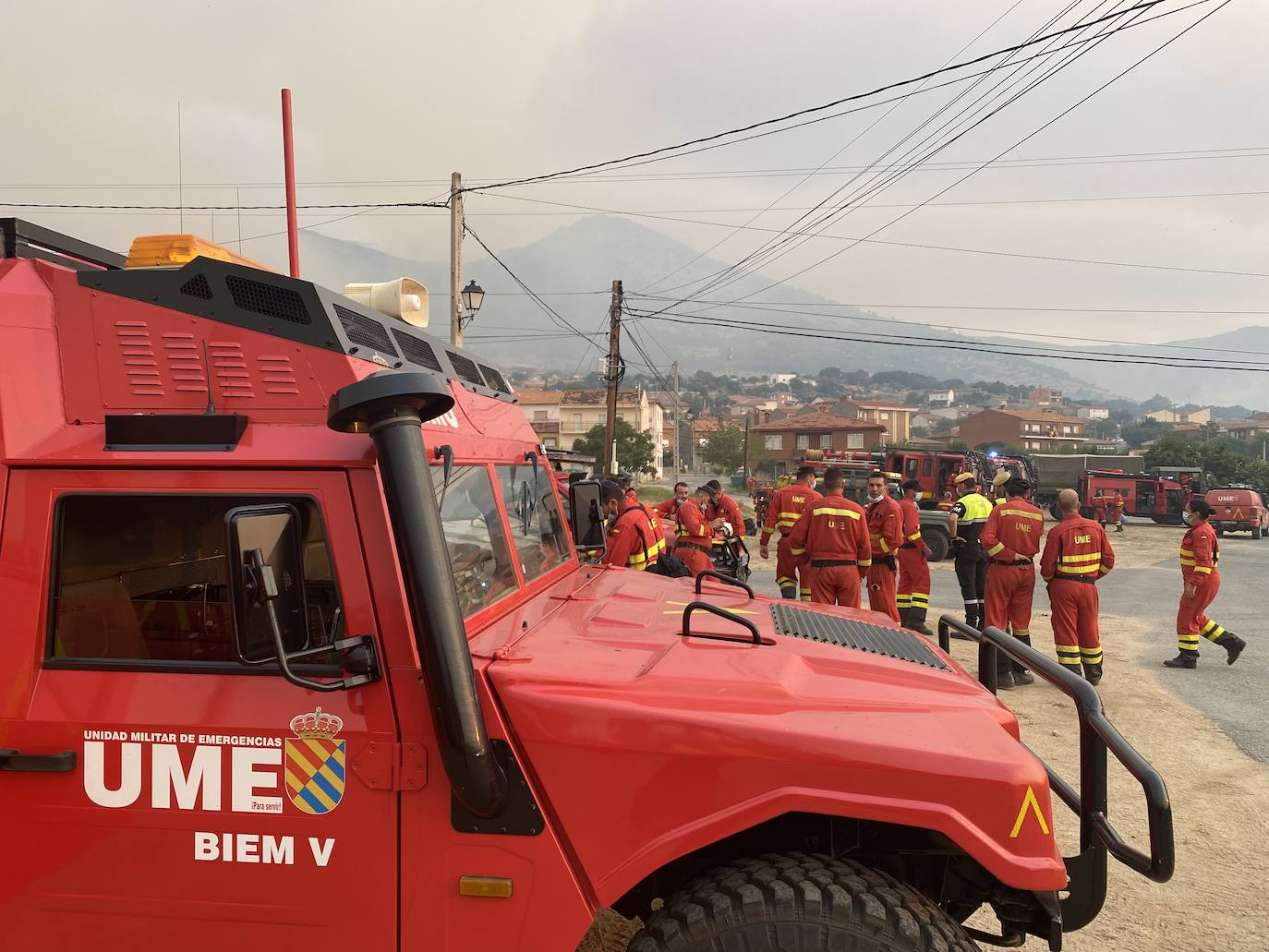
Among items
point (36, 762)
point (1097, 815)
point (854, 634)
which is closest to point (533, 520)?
point (854, 634)

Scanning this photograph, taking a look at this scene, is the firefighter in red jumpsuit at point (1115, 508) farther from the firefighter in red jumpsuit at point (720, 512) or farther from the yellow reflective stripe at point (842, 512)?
the yellow reflective stripe at point (842, 512)

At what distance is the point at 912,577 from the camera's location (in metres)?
9.21

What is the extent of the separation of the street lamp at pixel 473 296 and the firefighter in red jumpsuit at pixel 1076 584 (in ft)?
34.8

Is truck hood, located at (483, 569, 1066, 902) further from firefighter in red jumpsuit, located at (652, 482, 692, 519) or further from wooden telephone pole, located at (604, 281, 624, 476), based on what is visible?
wooden telephone pole, located at (604, 281, 624, 476)

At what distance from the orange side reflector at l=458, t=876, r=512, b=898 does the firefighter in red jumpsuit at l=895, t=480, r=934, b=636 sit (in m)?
7.95

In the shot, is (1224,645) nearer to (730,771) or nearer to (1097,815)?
(1097,815)

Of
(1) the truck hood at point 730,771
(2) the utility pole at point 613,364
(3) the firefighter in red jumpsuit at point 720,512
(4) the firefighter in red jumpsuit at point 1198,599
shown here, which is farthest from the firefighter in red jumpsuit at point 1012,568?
(2) the utility pole at point 613,364

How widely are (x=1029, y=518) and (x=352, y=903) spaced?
6796mm

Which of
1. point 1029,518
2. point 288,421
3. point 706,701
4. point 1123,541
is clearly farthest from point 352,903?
point 1123,541

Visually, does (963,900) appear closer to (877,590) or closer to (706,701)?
(706,701)

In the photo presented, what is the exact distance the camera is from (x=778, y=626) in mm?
2809

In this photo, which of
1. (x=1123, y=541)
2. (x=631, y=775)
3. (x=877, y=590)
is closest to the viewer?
(x=631, y=775)

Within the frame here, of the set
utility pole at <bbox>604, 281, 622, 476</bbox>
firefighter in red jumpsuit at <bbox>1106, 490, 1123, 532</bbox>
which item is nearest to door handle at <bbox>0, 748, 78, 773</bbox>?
utility pole at <bbox>604, 281, 622, 476</bbox>

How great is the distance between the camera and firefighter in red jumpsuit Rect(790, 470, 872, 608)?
7.81 m
